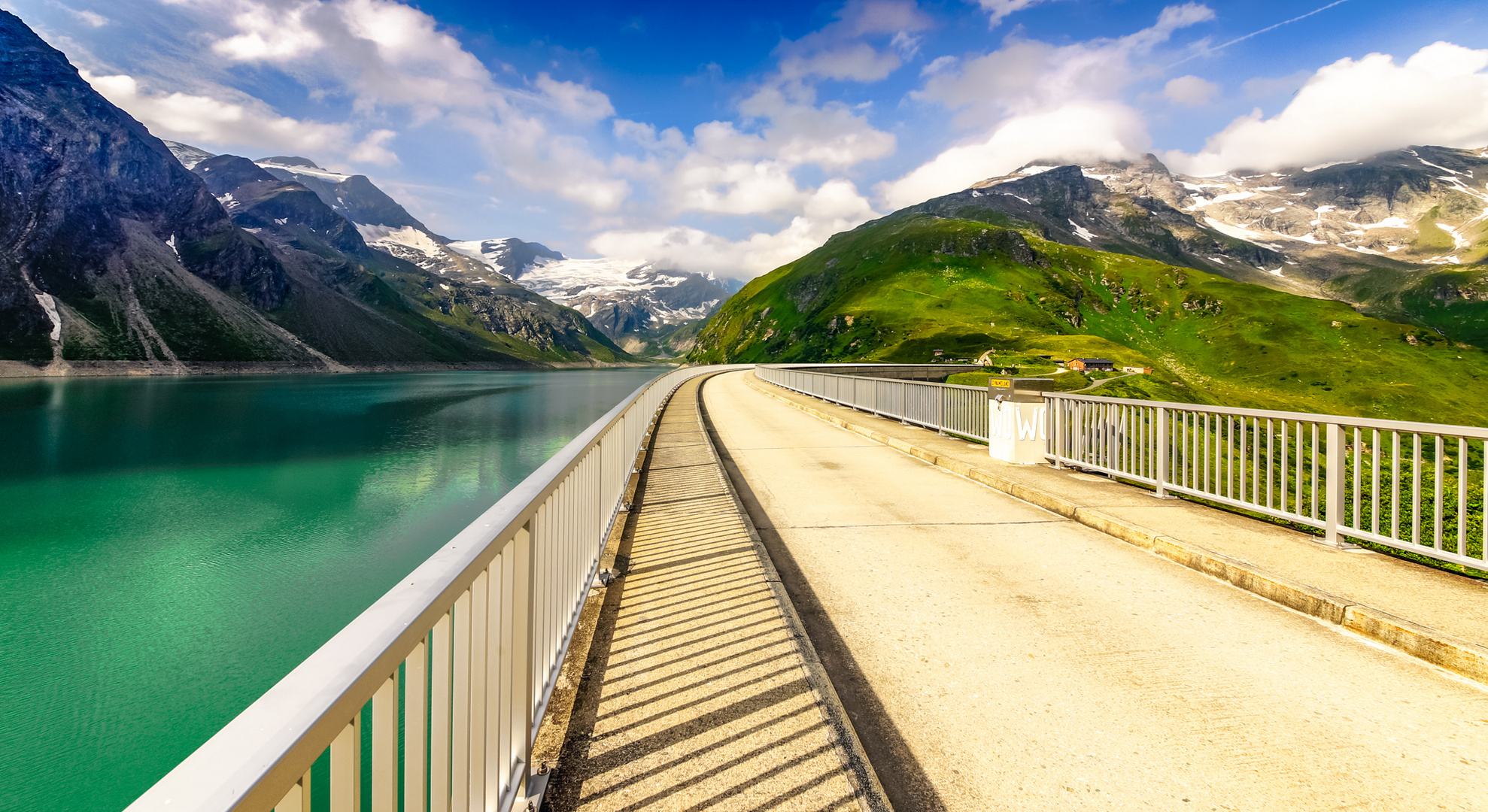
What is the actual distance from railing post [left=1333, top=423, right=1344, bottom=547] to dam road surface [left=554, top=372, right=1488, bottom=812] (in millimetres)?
1678

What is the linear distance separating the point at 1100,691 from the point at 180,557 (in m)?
20.9

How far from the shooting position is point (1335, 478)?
605cm

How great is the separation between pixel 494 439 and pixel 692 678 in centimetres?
3800

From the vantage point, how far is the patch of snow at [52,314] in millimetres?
110750

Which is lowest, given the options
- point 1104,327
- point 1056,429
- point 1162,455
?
point 1162,455

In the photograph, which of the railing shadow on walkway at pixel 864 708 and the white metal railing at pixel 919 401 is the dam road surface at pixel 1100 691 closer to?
the railing shadow on walkway at pixel 864 708

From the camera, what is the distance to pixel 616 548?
6.38m

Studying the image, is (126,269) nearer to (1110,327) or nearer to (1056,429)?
(1056,429)

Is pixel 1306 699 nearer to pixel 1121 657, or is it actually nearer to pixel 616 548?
pixel 1121 657

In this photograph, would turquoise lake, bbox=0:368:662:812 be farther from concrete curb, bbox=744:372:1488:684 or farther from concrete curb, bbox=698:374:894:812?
concrete curb, bbox=744:372:1488:684

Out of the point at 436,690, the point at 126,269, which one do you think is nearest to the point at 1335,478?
the point at 436,690

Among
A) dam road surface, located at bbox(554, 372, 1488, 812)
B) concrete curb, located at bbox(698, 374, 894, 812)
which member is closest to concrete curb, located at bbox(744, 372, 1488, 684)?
dam road surface, located at bbox(554, 372, 1488, 812)

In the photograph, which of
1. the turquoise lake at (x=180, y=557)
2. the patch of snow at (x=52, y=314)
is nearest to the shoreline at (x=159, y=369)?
the patch of snow at (x=52, y=314)

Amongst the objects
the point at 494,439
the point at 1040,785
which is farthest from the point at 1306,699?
the point at 494,439
